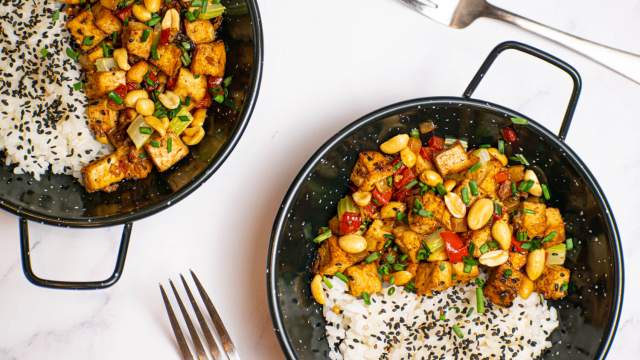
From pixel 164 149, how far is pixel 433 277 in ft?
3.57

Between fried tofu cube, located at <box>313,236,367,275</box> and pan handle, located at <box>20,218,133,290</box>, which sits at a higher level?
fried tofu cube, located at <box>313,236,367,275</box>

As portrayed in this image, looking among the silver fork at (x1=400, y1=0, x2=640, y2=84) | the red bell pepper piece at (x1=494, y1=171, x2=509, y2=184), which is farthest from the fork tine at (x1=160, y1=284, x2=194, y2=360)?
the silver fork at (x1=400, y1=0, x2=640, y2=84)

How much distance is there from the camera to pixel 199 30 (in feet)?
7.13

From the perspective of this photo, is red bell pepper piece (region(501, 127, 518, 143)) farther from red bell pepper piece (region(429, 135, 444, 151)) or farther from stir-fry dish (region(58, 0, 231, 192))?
stir-fry dish (region(58, 0, 231, 192))

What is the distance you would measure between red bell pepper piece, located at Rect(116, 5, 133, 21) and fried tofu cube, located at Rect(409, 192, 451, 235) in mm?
1283

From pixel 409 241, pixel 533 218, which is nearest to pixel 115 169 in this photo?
pixel 409 241

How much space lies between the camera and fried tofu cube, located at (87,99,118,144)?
221cm

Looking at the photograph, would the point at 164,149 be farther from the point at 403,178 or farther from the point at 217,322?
the point at 403,178

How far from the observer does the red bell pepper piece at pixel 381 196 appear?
219 centimetres

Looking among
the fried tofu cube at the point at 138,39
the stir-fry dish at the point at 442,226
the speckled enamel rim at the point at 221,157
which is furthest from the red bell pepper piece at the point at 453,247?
the fried tofu cube at the point at 138,39

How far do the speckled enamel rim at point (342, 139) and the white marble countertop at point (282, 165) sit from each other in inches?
14.7

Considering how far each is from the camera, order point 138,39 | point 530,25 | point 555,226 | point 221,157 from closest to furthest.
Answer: point 221,157 < point 138,39 < point 555,226 < point 530,25

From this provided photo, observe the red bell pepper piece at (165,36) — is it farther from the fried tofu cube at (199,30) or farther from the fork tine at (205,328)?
the fork tine at (205,328)

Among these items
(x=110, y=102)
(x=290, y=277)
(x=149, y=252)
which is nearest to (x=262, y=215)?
(x=290, y=277)
